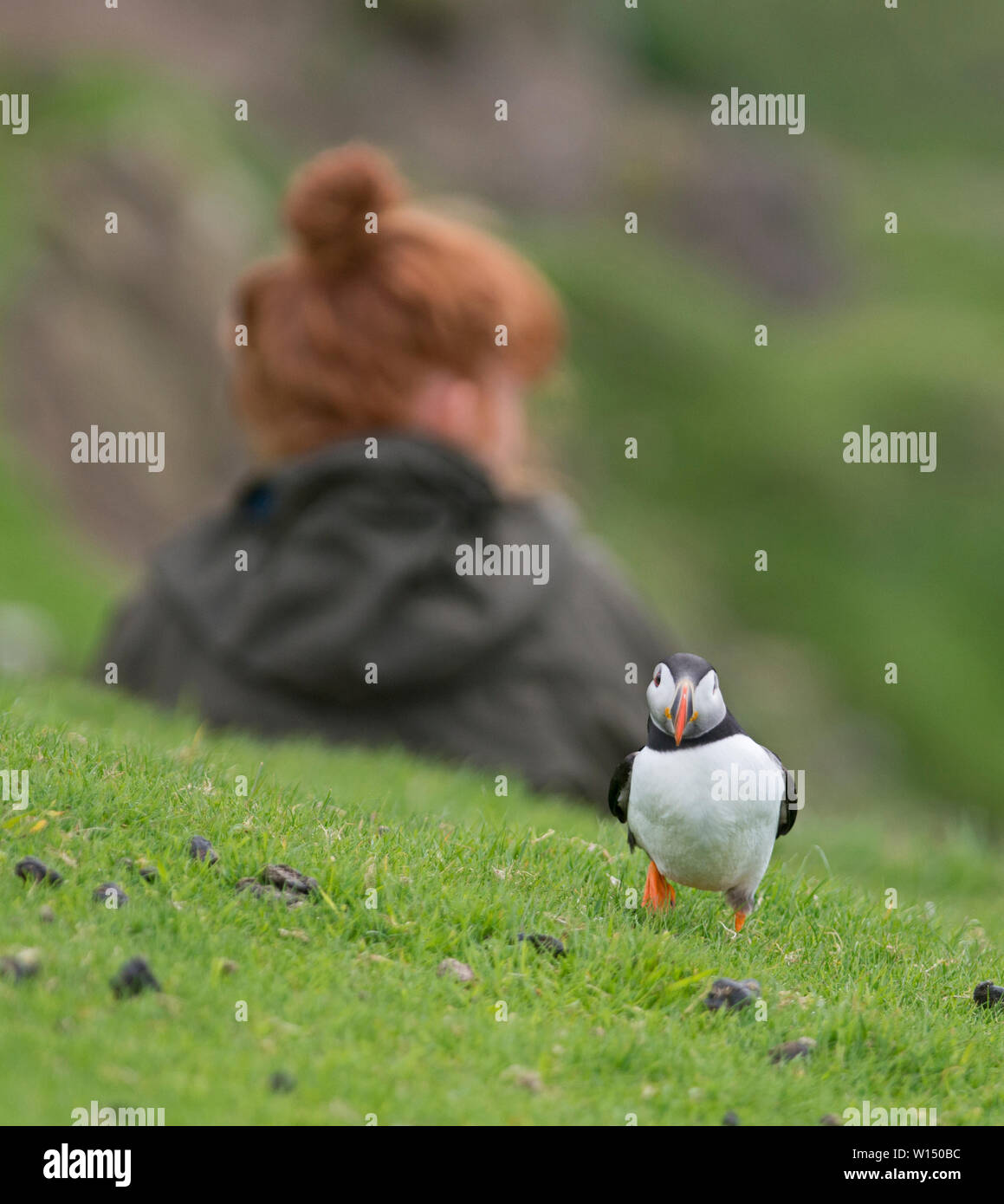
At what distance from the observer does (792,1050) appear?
4.57 meters

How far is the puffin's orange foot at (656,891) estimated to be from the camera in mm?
5367

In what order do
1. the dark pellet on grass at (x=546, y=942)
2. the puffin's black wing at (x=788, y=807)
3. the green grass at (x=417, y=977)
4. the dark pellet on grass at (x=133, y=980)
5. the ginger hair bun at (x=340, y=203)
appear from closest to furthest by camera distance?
the green grass at (x=417, y=977) < the dark pellet on grass at (x=133, y=980) < the dark pellet on grass at (x=546, y=942) < the puffin's black wing at (x=788, y=807) < the ginger hair bun at (x=340, y=203)

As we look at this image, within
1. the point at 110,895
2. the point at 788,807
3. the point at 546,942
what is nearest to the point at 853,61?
the point at 788,807

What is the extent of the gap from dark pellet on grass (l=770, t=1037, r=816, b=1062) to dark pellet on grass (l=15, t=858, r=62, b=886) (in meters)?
2.39

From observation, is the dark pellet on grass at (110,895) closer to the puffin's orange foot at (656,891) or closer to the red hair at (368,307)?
the puffin's orange foot at (656,891)

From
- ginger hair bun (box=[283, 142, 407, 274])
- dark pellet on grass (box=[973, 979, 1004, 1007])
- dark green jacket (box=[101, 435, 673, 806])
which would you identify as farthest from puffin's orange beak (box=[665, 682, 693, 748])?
ginger hair bun (box=[283, 142, 407, 274])

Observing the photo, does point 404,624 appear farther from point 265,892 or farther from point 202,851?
point 265,892

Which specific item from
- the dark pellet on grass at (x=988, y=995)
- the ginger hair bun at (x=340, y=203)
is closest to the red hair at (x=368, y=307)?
the ginger hair bun at (x=340, y=203)

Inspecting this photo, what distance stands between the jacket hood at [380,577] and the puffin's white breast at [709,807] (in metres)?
4.75

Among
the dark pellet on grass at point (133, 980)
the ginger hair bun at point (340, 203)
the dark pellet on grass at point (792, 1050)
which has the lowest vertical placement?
the dark pellet on grass at point (792, 1050)

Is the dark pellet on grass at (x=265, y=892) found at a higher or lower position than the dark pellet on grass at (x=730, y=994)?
higher

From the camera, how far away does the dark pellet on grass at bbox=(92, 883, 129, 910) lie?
4617 millimetres
